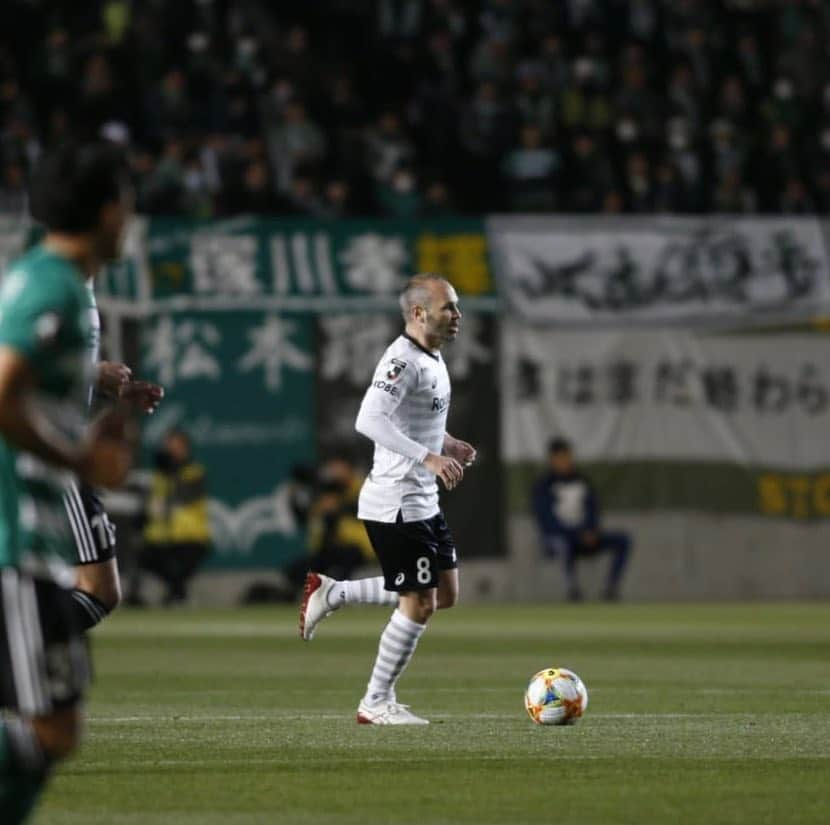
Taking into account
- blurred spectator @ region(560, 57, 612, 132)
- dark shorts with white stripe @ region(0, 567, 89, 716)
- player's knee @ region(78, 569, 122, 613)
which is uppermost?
blurred spectator @ region(560, 57, 612, 132)

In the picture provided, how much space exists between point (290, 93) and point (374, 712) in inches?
652

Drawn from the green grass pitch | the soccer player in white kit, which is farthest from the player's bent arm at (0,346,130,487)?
the soccer player in white kit

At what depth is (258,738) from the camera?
10656mm

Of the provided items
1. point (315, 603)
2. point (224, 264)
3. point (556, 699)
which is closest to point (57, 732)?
point (556, 699)

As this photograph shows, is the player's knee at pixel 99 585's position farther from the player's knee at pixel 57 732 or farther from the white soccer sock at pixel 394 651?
the player's knee at pixel 57 732

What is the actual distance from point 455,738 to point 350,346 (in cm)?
1693

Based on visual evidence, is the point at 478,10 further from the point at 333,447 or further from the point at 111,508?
the point at 111,508

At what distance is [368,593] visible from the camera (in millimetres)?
12055

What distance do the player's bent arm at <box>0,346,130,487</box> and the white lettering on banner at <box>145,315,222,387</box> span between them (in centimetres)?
2088

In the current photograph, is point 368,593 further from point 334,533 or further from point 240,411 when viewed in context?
point 240,411

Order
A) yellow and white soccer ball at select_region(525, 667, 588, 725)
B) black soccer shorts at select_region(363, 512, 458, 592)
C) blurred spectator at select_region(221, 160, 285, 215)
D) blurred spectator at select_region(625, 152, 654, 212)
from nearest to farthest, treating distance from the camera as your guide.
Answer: yellow and white soccer ball at select_region(525, 667, 588, 725) → black soccer shorts at select_region(363, 512, 458, 592) → blurred spectator at select_region(221, 160, 285, 215) → blurred spectator at select_region(625, 152, 654, 212)

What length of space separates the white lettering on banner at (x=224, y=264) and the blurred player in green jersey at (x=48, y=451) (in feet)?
67.2

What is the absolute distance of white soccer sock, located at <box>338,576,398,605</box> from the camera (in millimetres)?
11938

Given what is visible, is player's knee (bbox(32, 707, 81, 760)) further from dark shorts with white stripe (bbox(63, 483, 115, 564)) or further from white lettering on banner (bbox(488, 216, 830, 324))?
white lettering on banner (bbox(488, 216, 830, 324))
